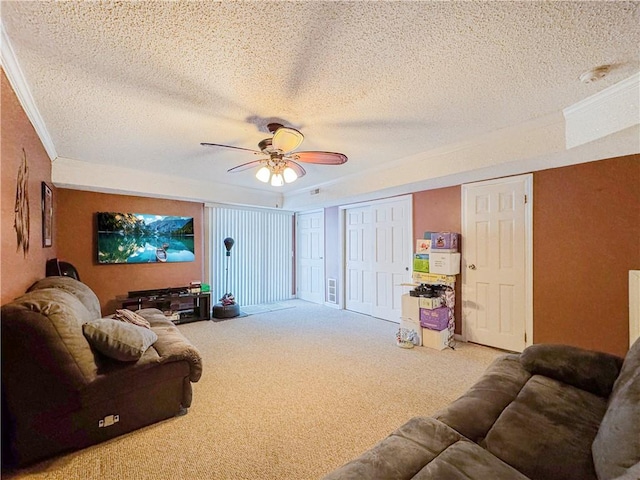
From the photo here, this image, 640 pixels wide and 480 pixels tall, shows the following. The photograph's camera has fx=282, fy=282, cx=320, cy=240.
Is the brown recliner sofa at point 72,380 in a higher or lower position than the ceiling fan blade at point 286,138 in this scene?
lower

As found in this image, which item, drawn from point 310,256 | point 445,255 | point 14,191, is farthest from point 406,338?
point 14,191

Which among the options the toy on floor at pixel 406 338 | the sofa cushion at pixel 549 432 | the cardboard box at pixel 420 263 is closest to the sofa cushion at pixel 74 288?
the sofa cushion at pixel 549 432

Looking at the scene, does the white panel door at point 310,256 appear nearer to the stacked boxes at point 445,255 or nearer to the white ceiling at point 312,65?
the stacked boxes at point 445,255

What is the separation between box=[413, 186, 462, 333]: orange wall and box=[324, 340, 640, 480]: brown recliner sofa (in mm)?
2163

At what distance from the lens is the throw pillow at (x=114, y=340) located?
6.25ft

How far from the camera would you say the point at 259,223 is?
6277mm

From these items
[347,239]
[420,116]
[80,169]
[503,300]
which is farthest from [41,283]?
[503,300]

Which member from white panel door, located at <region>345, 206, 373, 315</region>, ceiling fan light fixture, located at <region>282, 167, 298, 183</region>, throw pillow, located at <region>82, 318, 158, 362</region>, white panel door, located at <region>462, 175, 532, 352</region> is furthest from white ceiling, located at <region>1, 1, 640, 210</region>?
white panel door, located at <region>345, 206, 373, 315</region>

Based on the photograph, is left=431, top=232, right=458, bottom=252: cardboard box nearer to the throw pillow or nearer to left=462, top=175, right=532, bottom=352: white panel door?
left=462, top=175, right=532, bottom=352: white panel door

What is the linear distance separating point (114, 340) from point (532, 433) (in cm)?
246

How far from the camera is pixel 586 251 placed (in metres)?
2.86

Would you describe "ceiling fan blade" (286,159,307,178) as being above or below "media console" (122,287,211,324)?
above

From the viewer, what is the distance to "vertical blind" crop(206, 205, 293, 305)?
5.60 meters

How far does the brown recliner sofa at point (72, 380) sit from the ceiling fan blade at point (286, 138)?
182 centimetres
